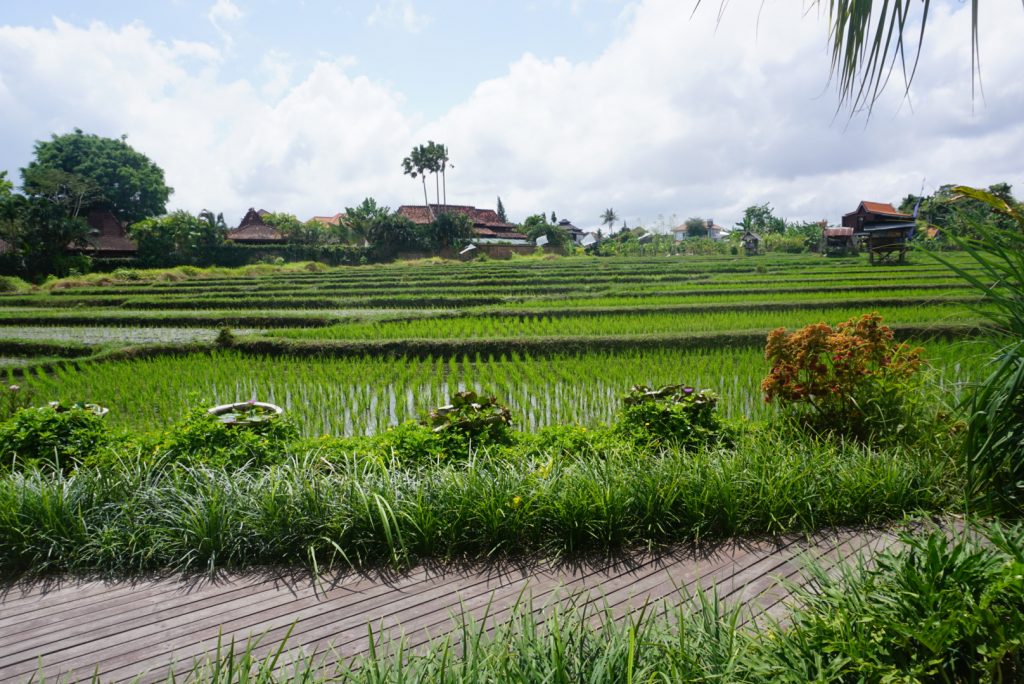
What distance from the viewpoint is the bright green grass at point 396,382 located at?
5.95 m

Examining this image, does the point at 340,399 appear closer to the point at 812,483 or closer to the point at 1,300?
the point at 812,483

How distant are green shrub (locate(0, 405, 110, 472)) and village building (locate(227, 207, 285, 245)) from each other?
135 feet

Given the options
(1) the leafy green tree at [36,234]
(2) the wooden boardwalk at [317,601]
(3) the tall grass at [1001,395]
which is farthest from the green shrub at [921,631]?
(1) the leafy green tree at [36,234]

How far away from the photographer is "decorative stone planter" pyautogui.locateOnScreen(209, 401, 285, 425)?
432cm

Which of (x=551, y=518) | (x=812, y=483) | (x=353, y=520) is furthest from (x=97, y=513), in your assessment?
(x=812, y=483)

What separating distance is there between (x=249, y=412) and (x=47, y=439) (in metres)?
1.37

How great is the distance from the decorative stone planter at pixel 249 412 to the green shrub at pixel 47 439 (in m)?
0.89

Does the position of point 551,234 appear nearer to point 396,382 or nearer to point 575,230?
point 575,230

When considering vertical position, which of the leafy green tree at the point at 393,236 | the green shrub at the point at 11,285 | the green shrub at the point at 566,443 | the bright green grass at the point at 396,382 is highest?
the leafy green tree at the point at 393,236

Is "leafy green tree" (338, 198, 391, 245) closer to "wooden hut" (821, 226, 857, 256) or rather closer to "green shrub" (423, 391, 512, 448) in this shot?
"wooden hut" (821, 226, 857, 256)

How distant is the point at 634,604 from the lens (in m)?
2.52

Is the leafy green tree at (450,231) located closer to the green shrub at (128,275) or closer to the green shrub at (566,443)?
the green shrub at (128,275)

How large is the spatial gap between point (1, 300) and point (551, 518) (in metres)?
24.7

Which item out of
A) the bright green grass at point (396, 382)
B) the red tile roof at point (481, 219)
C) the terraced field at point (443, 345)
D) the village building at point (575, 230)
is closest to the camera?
the bright green grass at point (396, 382)
